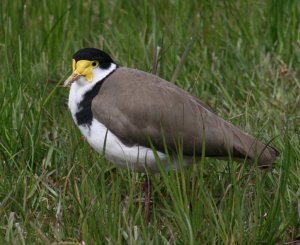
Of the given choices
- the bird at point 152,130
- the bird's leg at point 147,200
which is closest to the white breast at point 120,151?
the bird at point 152,130

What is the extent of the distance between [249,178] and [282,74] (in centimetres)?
178

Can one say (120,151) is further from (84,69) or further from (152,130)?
(84,69)

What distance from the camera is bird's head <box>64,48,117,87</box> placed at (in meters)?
4.78

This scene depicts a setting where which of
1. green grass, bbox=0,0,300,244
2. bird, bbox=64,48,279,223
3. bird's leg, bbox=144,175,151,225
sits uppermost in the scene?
bird, bbox=64,48,279,223

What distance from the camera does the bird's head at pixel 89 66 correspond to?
188 inches

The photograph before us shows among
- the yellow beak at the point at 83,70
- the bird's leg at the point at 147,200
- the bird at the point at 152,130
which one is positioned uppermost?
the yellow beak at the point at 83,70

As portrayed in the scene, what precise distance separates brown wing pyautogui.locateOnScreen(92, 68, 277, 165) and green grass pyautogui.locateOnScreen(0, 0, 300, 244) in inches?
4.6

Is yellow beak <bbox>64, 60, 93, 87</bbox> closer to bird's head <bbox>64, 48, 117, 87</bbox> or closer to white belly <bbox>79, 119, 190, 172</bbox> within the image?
bird's head <bbox>64, 48, 117, 87</bbox>

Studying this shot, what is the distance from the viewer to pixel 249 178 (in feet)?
14.3

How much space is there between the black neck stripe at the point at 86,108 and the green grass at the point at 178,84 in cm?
20

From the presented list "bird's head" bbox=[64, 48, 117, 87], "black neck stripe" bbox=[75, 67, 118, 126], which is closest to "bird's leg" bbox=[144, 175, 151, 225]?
"black neck stripe" bbox=[75, 67, 118, 126]

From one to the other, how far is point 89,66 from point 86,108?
300mm

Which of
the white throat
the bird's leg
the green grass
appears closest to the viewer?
the green grass

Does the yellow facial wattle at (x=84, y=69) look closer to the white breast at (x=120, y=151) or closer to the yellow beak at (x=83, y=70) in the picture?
the yellow beak at (x=83, y=70)
